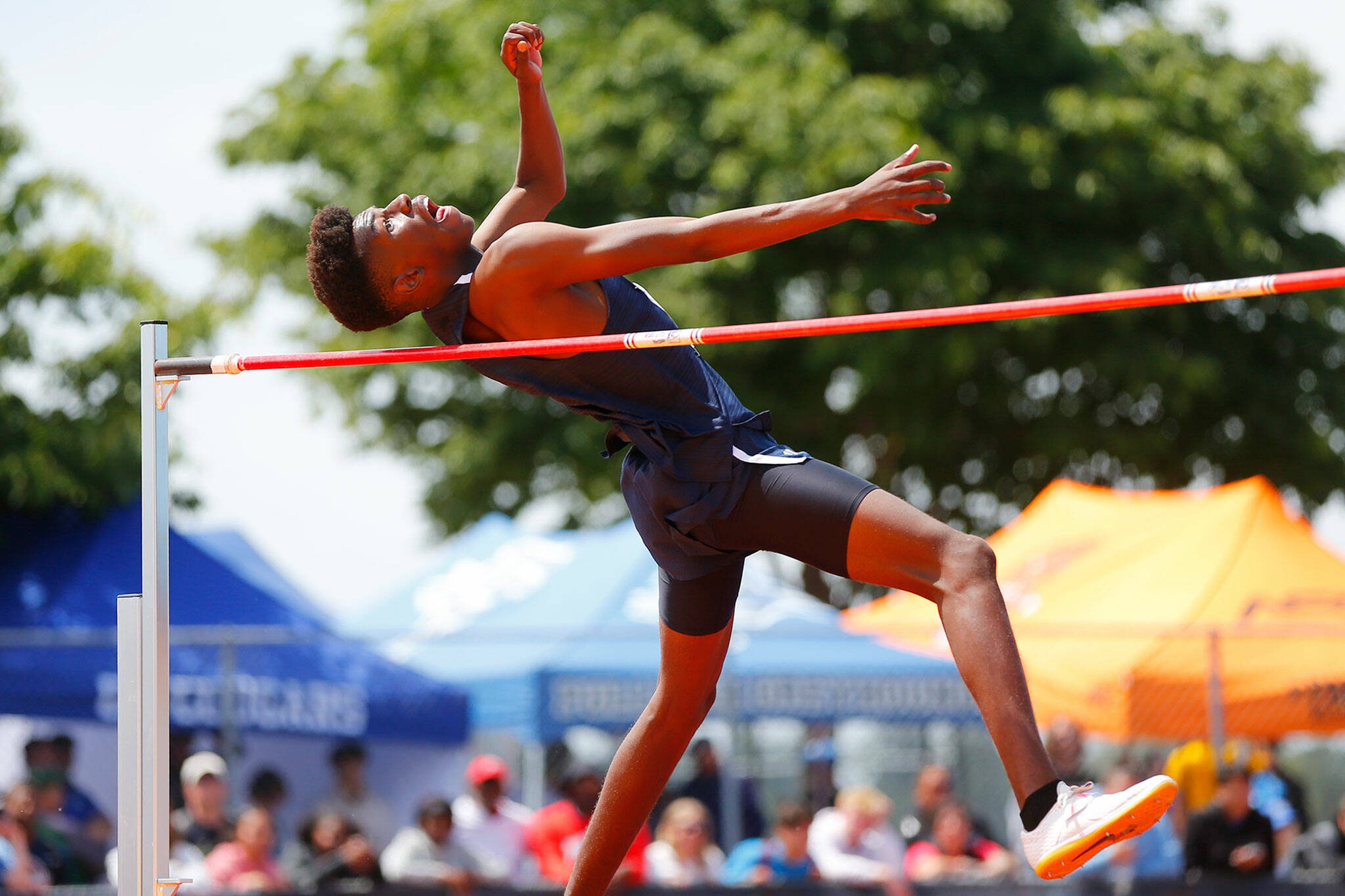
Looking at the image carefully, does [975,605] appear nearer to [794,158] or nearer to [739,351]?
[794,158]

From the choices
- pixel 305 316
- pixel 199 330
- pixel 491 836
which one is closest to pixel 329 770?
pixel 491 836

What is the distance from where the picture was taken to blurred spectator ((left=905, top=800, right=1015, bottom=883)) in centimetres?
823

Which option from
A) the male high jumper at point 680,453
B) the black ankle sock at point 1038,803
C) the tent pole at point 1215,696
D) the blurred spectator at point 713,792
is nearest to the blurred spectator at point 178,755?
the blurred spectator at point 713,792

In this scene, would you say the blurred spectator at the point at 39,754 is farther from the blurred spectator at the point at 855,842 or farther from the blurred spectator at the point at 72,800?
the blurred spectator at the point at 855,842

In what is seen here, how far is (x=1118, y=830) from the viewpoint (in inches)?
119

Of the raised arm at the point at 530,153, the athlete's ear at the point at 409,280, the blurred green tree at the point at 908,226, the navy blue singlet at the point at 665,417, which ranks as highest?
the blurred green tree at the point at 908,226

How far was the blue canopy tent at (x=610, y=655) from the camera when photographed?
32.3 ft

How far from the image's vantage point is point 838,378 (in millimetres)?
15172

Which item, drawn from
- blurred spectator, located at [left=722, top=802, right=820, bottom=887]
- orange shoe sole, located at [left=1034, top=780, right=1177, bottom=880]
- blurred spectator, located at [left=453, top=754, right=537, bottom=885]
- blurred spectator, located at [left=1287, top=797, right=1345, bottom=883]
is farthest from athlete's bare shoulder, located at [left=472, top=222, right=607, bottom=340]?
blurred spectator, located at [left=1287, top=797, right=1345, bottom=883]

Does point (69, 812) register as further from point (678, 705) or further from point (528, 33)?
point (528, 33)

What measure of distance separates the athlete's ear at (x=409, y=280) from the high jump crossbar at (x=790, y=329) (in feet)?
0.53

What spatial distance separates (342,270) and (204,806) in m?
5.15

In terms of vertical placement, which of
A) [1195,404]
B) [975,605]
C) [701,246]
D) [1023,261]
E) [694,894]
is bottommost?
[694,894]

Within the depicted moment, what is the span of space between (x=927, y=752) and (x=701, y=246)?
11088mm
